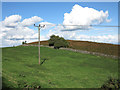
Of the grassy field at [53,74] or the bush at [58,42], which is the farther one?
the bush at [58,42]

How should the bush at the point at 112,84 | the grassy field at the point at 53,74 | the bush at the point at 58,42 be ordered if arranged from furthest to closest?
1. the bush at the point at 58,42
2. the bush at the point at 112,84
3. the grassy field at the point at 53,74

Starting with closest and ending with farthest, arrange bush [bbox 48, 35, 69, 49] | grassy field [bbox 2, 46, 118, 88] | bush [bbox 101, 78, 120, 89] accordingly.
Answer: grassy field [bbox 2, 46, 118, 88], bush [bbox 101, 78, 120, 89], bush [bbox 48, 35, 69, 49]

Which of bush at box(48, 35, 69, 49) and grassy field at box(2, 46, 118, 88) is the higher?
bush at box(48, 35, 69, 49)

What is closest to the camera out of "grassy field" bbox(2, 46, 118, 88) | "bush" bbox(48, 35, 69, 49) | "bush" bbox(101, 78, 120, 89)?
"grassy field" bbox(2, 46, 118, 88)

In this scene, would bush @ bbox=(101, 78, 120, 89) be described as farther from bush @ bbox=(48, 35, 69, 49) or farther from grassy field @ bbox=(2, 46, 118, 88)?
bush @ bbox=(48, 35, 69, 49)

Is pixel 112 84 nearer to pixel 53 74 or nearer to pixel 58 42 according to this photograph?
pixel 53 74

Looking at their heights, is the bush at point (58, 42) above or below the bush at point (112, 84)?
above

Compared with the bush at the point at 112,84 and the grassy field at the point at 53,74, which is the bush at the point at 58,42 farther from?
the bush at the point at 112,84

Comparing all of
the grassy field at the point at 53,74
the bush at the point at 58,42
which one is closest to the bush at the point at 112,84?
the grassy field at the point at 53,74

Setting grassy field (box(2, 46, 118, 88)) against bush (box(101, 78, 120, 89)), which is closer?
grassy field (box(2, 46, 118, 88))

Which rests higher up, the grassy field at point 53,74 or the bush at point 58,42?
the bush at point 58,42

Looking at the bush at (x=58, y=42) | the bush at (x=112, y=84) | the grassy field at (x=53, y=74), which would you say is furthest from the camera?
the bush at (x=58, y=42)

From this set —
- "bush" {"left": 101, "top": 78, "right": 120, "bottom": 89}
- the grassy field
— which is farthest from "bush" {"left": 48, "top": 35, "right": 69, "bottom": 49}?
"bush" {"left": 101, "top": 78, "right": 120, "bottom": 89}

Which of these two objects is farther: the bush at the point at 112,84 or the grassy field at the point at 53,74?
the bush at the point at 112,84
